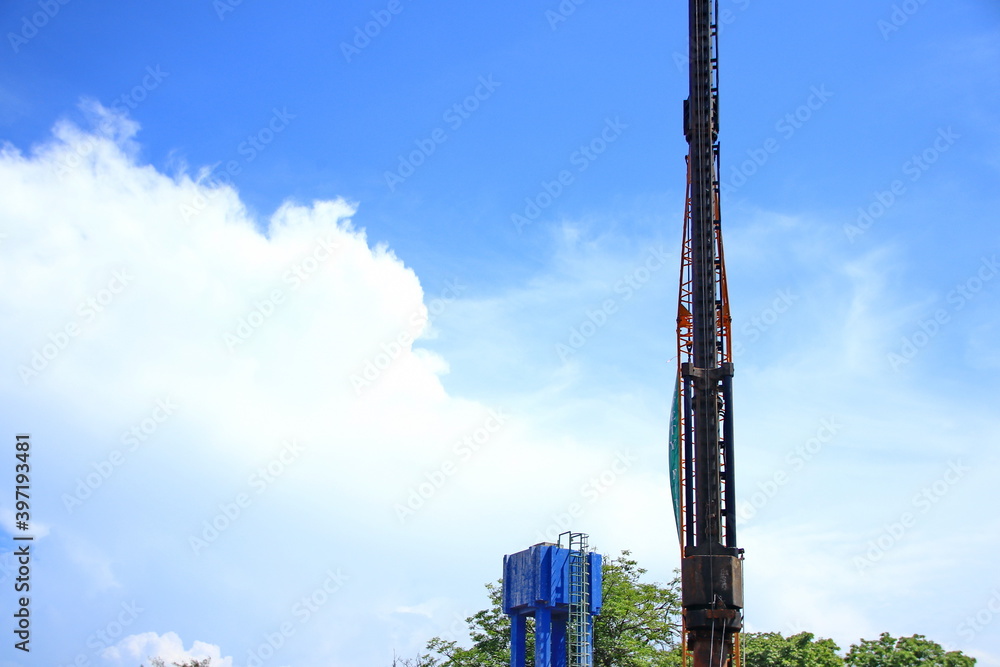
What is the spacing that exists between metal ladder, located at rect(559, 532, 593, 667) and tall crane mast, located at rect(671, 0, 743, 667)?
3959mm

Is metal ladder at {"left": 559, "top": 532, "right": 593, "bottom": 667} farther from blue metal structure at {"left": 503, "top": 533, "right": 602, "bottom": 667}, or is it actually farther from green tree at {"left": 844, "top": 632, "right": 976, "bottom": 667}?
green tree at {"left": 844, "top": 632, "right": 976, "bottom": 667}

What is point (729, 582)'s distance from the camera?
31453mm

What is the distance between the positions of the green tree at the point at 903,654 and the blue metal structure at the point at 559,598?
50.1ft

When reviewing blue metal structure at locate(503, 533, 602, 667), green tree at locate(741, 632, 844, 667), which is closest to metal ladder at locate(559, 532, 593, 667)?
blue metal structure at locate(503, 533, 602, 667)

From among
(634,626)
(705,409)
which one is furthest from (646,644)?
(705,409)

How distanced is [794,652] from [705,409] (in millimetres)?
17429

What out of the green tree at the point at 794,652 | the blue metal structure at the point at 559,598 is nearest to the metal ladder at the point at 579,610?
the blue metal structure at the point at 559,598

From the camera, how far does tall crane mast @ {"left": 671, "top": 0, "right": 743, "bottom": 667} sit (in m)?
31.5

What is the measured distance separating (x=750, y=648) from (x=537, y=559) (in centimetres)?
1547

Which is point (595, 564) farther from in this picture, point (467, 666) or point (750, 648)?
point (467, 666)

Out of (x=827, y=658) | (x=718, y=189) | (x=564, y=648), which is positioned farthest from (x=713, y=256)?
(x=827, y=658)

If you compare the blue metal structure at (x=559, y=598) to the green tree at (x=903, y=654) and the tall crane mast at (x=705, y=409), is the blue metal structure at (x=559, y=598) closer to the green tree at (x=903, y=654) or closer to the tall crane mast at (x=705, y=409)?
the tall crane mast at (x=705, y=409)

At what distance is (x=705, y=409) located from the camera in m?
33.7

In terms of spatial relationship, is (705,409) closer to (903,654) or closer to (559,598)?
(559,598)
